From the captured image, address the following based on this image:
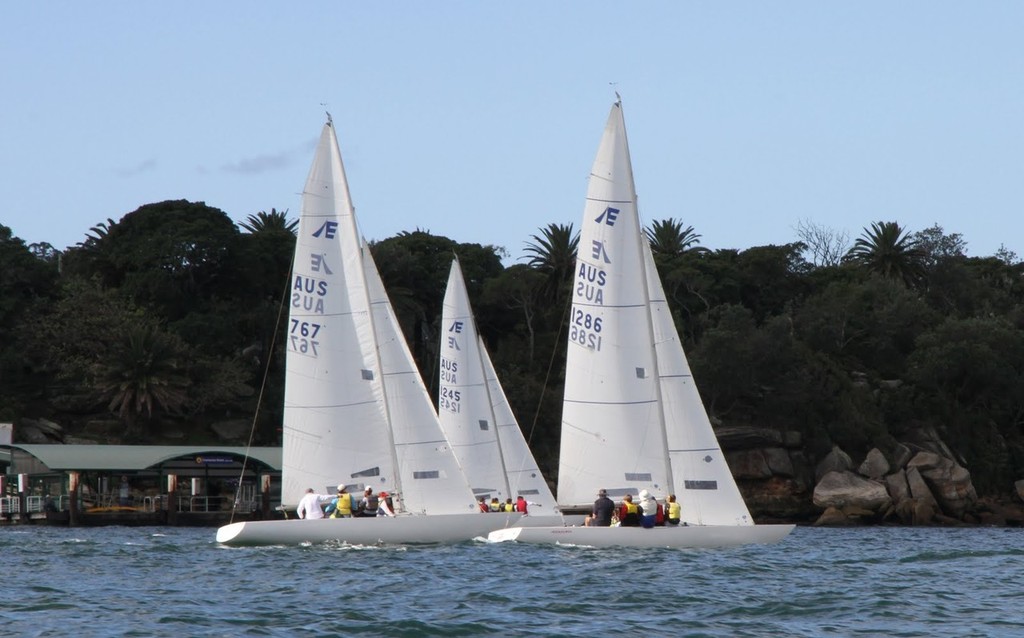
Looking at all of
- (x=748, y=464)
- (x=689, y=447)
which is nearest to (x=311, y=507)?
(x=689, y=447)

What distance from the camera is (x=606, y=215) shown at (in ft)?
110

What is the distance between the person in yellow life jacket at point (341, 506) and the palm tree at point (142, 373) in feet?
121

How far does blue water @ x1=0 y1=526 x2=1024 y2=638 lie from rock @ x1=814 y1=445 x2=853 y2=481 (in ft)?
113

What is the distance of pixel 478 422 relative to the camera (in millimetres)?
44375

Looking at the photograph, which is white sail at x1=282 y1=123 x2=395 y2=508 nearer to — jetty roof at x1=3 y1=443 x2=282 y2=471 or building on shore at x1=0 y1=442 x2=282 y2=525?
building on shore at x1=0 y1=442 x2=282 y2=525

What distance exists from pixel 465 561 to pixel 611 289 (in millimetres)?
7876

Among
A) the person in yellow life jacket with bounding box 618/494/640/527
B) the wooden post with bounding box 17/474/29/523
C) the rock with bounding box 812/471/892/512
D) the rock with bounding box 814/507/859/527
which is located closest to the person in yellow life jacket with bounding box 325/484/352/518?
the person in yellow life jacket with bounding box 618/494/640/527

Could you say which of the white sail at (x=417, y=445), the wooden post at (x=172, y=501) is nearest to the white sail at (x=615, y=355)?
the white sail at (x=417, y=445)

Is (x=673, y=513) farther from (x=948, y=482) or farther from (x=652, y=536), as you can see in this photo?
(x=948, y=482)

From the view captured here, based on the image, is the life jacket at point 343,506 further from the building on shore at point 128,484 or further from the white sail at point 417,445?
the building on shore at point 128,484

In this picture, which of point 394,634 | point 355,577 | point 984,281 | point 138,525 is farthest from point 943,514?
point 394,634

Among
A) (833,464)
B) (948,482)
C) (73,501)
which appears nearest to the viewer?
(73,501)

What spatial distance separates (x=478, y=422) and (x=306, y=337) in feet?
37.8

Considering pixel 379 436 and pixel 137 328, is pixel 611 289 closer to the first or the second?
pixel 379 436
